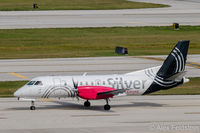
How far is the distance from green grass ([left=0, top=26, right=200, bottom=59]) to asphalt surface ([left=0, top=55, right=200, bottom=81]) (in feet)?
13.6

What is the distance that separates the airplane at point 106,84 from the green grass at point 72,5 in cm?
7848

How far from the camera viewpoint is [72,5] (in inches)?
4769

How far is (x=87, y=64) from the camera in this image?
197 feet

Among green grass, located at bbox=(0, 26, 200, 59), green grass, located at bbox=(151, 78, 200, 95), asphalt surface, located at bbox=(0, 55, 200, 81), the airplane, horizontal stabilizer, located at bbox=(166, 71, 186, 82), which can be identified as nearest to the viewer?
the airplane

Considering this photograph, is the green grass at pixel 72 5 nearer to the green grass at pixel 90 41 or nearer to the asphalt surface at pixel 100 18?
the asphalt surface at pixel 100 18

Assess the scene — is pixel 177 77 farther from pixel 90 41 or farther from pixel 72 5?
pixel 72 5

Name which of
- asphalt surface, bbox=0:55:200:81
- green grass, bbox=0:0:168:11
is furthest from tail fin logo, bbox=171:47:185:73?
green grass, bbox=0:0:168:11

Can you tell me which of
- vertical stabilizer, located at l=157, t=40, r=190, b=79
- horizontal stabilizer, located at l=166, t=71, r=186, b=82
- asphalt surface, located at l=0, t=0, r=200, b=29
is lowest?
horizontal stabilizer, located at l=166, t=71, r=186, b=82

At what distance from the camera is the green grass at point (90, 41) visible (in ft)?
230

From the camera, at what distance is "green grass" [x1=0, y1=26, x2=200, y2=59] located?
230 feet

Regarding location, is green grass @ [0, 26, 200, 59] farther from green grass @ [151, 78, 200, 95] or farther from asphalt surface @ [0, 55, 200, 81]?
green grass @ [151, 78, 200, 95]

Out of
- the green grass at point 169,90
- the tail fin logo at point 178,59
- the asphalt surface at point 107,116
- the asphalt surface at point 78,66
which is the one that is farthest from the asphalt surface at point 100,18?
the tail fin logo at point 178,59

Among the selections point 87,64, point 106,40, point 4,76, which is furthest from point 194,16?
point 4,76

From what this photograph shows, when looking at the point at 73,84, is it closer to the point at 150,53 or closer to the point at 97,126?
the point at 97,126
